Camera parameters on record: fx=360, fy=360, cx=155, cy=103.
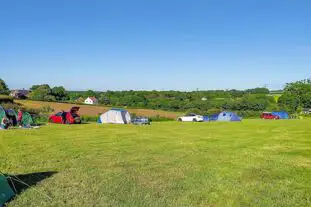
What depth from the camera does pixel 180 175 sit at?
1233 centimetres

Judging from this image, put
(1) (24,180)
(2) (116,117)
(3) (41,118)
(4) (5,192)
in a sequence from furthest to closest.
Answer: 1. (2) (116,117)
2. (3) (41,118)
3. (1) (24,180)
4. (4) (5,192)

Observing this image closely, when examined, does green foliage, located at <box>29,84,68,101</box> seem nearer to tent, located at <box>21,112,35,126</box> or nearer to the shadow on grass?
tent, located at <box>21,112,35,126</box>

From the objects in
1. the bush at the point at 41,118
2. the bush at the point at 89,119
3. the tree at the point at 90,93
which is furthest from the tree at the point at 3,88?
the bush at the point at 41,118

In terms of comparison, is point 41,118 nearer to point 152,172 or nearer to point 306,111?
point 152,172

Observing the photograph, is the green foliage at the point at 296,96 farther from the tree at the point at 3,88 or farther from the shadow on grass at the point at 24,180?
the shadow on grass at the point at 24,180

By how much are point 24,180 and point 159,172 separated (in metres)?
4.52

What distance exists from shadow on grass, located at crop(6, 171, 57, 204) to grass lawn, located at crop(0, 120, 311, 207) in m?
0.09

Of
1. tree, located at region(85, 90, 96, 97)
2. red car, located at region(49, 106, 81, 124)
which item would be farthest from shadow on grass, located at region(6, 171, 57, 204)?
tree, located at region(85, 90, 96, 97)

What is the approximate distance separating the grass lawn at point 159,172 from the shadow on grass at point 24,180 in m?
0.09

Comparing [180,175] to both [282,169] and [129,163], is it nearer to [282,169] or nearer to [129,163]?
[129,163]

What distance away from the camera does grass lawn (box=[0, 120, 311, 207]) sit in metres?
9.64

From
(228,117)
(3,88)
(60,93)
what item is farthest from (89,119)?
(60,93)

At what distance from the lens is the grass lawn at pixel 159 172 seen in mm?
9641

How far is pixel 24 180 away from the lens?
1105 centimetres
